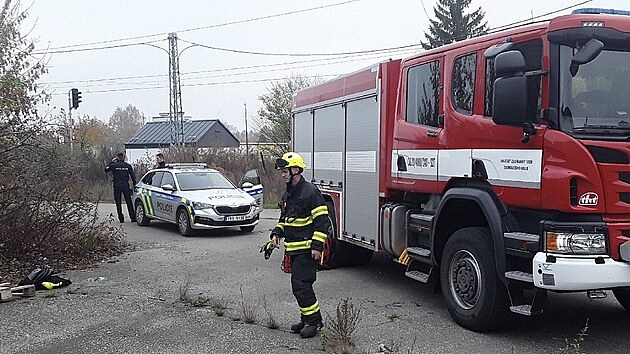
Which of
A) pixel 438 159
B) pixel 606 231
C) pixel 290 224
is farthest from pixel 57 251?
pixel 606 231

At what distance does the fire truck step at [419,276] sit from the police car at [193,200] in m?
7.45

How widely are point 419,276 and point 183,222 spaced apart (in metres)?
8.39

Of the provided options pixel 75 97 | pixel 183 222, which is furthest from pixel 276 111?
pixel 183 222

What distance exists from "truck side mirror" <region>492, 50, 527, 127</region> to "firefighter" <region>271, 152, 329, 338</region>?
6.54ft

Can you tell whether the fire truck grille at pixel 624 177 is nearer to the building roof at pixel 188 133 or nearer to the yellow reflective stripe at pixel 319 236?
the yellow reflective stripe at pixel 319 236

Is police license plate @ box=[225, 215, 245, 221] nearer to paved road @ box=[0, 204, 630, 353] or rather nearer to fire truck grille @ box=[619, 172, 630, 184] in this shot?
paved road @ box=[0, 204, 630, 353]

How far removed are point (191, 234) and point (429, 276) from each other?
8.32 m

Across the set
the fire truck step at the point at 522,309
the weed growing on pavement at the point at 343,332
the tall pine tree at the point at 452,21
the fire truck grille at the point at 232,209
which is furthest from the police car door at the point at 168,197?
the tall pine tree at the point at 452,21

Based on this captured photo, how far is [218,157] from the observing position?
29797 mm

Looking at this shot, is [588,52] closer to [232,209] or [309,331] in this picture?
[309,331]

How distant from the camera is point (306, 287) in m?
6.48

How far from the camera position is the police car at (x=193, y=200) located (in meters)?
14.4

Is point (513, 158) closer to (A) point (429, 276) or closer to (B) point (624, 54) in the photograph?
(B) point (624, 54)

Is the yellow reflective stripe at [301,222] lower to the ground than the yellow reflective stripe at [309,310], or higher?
higher
